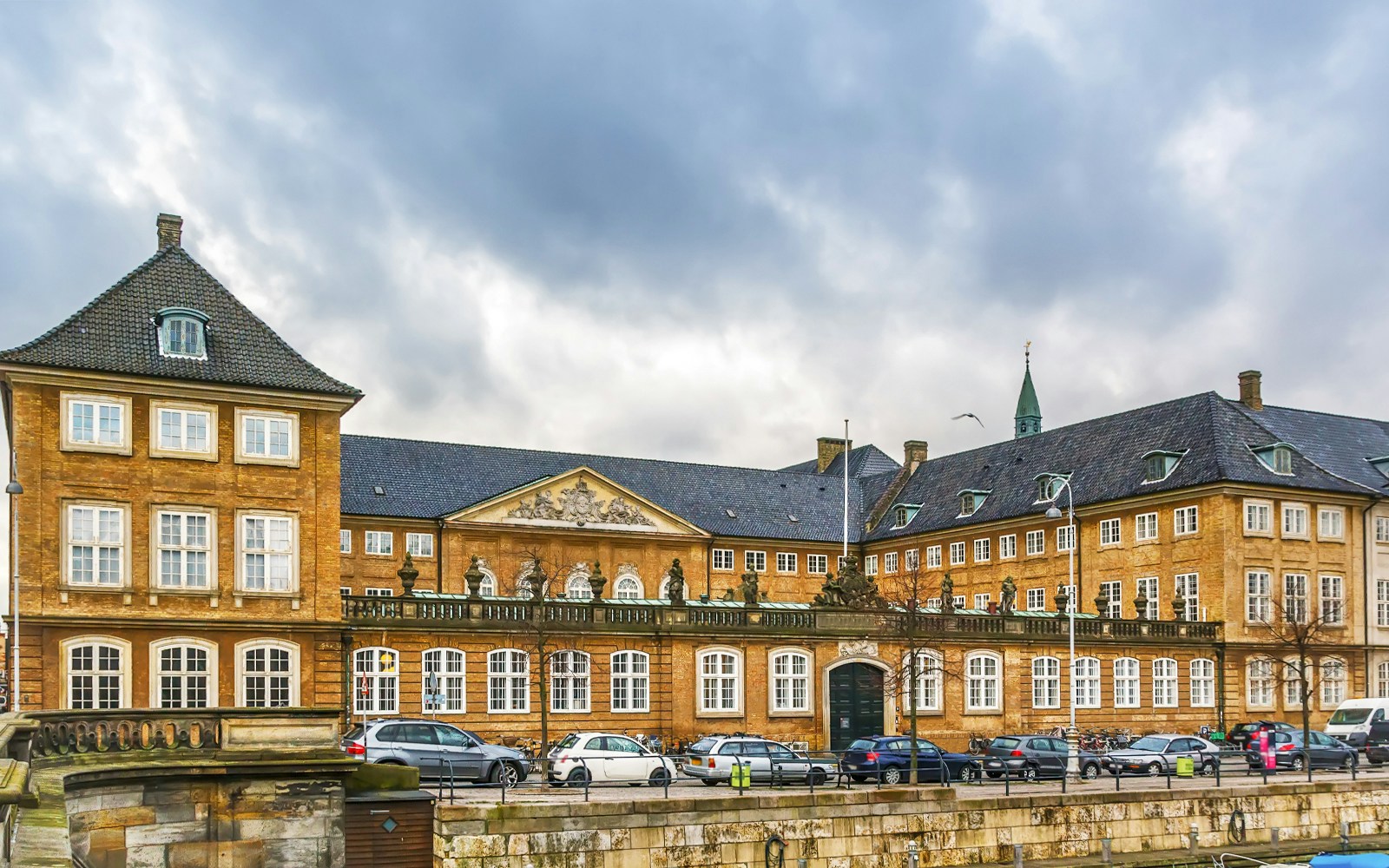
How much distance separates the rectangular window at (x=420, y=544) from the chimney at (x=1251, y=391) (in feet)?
116

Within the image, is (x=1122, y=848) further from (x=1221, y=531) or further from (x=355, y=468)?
(x=355, y=468)

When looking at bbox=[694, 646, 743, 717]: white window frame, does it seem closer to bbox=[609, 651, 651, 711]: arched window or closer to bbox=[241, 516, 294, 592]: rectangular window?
bbox=[609, 651, 651, 711]: arched window

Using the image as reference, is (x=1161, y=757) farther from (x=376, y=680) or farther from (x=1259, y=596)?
(x=376, y=680)

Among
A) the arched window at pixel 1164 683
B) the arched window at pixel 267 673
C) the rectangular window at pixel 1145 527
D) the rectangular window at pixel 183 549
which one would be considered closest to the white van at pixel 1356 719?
the arched window at pixel 1164 683

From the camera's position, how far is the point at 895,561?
7475 cm

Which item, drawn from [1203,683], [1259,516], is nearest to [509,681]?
[1203,683]

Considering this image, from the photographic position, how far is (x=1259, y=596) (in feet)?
188

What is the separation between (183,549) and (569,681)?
11892mm

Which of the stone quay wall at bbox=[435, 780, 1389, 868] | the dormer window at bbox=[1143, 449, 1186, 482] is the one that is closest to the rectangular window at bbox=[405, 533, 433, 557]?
the dormer window at bbox=[1143, 449, 1186, 482]

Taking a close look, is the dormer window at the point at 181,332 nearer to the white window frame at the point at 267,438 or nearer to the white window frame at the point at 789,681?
the white window frame at the point at 267,438

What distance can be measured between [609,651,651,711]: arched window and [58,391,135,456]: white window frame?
15654 mm

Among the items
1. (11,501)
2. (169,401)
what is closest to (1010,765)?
(169,401)

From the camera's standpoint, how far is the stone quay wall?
2736 centimetres

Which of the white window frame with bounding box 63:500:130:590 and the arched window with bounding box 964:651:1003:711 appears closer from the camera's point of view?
the white window frame with bounding box 63:500:130:590
